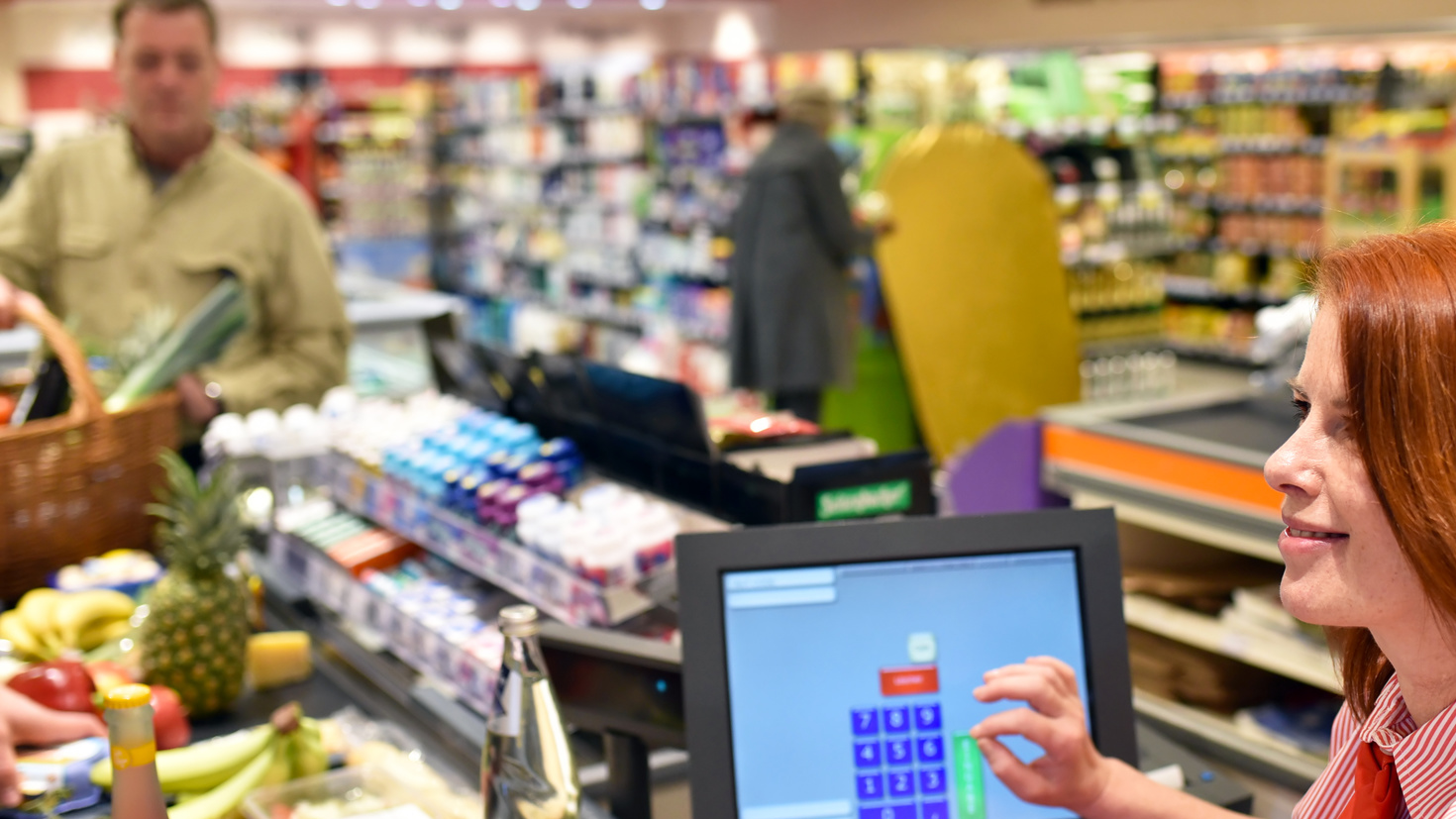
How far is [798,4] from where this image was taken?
30.0 ft

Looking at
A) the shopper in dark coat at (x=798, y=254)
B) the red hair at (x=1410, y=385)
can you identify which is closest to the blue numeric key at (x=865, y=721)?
the red hair at (x=1410, y=385)

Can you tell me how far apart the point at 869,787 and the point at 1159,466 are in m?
2.27

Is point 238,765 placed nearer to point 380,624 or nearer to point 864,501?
point 380,624

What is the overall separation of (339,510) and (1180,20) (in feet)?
16.8

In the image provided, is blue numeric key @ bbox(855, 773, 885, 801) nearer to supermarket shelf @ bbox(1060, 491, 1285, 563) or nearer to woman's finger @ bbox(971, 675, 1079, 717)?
woman's finger @ bbox(971, 675, 1079, 717)

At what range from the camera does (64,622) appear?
1979 mm

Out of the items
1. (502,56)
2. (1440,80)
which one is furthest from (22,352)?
(502,56)

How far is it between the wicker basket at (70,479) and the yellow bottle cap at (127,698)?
1050 mm

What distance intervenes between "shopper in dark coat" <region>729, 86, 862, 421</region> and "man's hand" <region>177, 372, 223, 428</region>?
360cm

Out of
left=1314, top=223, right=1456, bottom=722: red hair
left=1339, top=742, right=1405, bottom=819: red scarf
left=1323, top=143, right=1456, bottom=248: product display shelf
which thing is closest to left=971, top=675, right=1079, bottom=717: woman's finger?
left=1339, top=742, right=1405, bottom=819: red scarf

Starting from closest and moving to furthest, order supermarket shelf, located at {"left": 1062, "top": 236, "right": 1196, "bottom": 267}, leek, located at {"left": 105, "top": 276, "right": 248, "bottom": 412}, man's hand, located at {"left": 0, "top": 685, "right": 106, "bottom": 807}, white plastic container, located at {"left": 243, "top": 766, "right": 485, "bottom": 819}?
white plastic container, located at {"left": 243, "top": 766, "right": 485, "bottom": 819} < man's hand, located at {"left": 0, "top": 685, "right": 106, "bottom": 807} < leek, located at {"left": 105, "top": 276, "right": 248, "bottom": 412} < supermarket shelf, located at {"left": 1062, "top": 236, "right": 1196, "bottom": 267}

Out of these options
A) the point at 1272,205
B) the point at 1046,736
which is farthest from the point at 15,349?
the point at 1272,205

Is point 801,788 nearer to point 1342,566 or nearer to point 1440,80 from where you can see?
point 1342,566

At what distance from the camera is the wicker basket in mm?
2162
